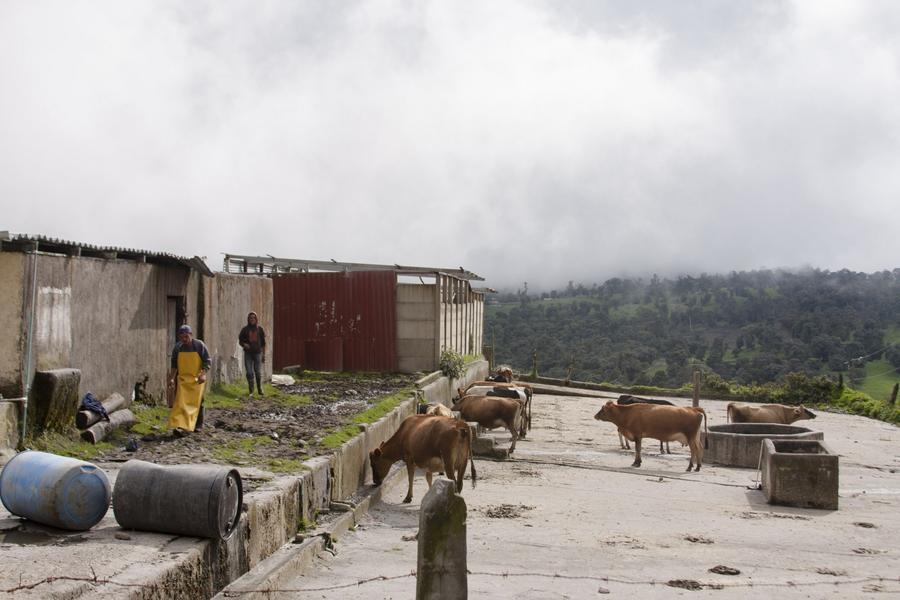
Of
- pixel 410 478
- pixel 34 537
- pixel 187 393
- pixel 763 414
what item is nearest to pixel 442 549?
pixel 34 537

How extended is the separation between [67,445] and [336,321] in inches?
587

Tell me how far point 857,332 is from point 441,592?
95.0m

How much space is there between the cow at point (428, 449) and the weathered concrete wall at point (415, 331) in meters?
11.7

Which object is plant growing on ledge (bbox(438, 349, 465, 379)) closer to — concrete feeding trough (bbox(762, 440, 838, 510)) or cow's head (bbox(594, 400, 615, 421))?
cow's head (bbox(594, 400, 615, 421))

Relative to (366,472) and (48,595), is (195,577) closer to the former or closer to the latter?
(48,595)

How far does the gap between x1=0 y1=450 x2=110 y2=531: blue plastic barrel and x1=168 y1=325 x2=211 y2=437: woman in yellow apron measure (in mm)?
4867

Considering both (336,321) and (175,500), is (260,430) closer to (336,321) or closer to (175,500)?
(175,500)

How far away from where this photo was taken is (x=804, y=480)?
14.0m

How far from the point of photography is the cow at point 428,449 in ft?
41.2

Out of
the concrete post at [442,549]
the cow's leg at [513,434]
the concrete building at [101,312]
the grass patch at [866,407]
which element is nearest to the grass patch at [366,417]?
the cow's leg at [513,434]

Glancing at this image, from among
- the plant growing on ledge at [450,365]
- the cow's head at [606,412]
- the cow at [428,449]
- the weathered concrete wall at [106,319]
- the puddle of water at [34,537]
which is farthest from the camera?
the plant growing on ledge at [450,365]

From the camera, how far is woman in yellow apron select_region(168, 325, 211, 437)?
478 inches

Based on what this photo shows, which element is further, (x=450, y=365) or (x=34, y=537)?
(x=450, y=365)

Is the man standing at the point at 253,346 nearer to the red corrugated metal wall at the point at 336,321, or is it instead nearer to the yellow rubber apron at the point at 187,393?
Result: the yellow rubber apron at the point at 187,393
